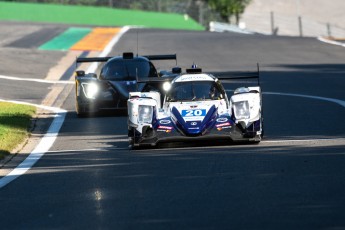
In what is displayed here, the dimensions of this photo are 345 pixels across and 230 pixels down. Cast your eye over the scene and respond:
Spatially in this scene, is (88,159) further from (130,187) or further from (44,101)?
(44,101)

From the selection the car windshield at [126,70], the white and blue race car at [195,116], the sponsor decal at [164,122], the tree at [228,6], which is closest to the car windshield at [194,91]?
the white and blue race car at [195,116]

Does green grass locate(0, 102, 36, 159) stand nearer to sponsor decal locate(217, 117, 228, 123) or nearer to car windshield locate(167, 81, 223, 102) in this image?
car windshield locate(167, 81, 223, 102)

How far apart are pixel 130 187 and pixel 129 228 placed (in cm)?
270

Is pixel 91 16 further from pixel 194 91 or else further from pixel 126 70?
pixel 194 91

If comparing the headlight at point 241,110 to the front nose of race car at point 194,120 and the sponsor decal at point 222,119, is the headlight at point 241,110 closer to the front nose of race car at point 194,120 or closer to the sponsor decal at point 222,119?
the sponsor decal at point 222,119

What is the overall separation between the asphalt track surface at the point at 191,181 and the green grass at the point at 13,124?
0.77 meters

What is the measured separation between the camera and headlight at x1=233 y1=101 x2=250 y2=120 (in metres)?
16.9

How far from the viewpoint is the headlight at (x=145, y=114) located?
17.1 metres

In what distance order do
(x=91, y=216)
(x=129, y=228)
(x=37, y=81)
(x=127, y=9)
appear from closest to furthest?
(x=129, y=228) < (x=91, y=216) < (x=37, y=81) < (x=127, y=9)

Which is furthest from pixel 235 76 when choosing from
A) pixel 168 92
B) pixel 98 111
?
pixel 98 111

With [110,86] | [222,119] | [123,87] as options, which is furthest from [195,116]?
[110,86]

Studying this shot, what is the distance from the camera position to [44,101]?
2764 centimetres

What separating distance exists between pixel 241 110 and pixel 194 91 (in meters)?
1.04

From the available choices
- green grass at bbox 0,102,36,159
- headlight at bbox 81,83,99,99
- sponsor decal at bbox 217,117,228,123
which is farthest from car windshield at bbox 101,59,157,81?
sponsor decal at bbox 217,117,228,123
